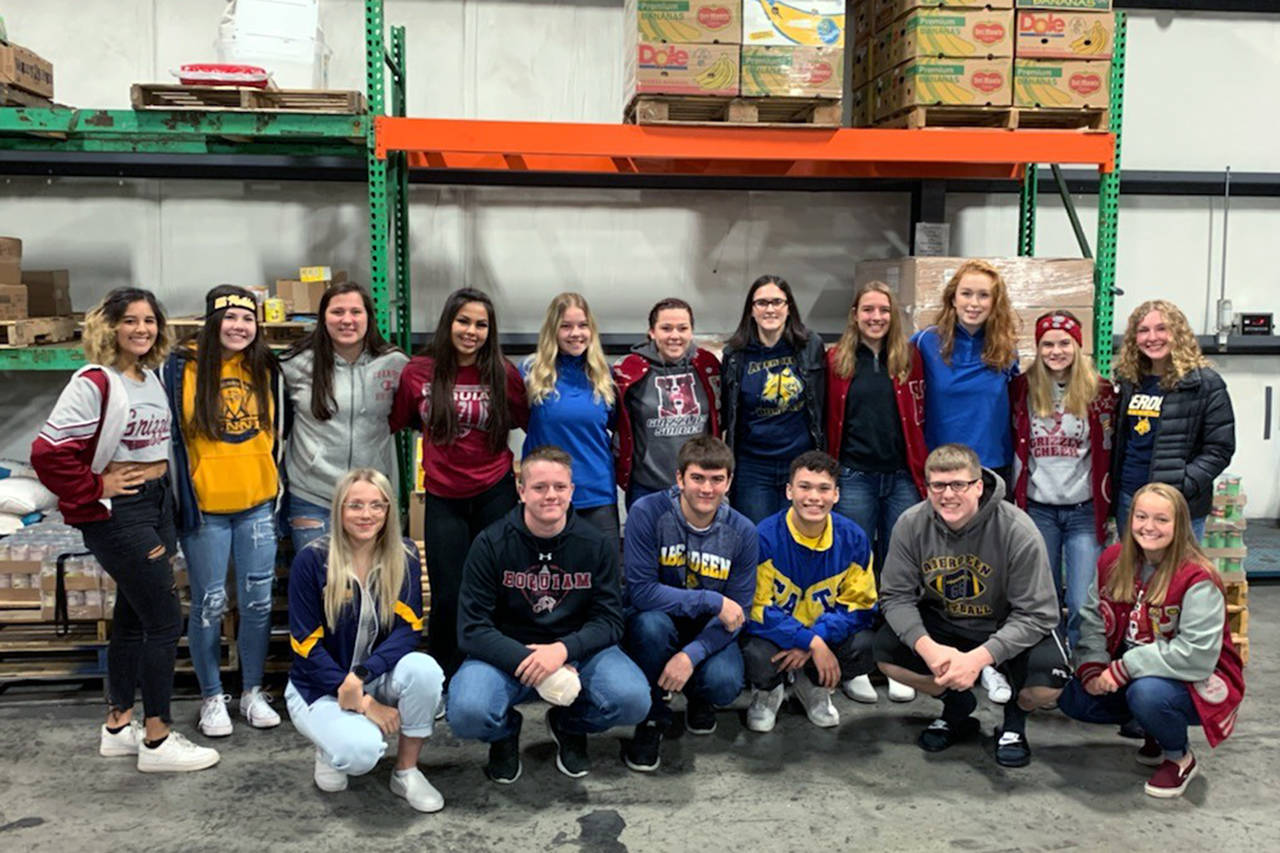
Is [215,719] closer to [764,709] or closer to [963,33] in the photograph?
[764,709]

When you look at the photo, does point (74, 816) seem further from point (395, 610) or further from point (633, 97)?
point (633, 97)

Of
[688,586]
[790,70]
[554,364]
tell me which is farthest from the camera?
[790,70]

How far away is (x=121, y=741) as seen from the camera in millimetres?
4535

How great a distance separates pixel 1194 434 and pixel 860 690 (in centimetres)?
191

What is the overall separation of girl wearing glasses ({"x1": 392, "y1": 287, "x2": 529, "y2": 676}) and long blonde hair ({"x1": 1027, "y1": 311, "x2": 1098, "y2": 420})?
2.39m

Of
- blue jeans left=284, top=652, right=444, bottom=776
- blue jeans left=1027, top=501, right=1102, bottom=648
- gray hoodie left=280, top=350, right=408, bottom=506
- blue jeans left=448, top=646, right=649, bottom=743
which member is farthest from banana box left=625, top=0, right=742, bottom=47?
blue jeans left=284, top=652, right=444, bottom=776

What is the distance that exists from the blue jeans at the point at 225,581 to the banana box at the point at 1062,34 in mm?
4738

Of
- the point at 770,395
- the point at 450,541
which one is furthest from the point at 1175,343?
the point at 450,541

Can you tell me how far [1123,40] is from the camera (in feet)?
21.2

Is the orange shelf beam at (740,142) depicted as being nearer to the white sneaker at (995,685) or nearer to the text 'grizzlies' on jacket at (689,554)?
the text 'grizzlies' on jacket at (689,554)

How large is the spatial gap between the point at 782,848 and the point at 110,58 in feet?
22.1

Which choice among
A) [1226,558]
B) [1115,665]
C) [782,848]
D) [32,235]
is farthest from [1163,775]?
[32,235]

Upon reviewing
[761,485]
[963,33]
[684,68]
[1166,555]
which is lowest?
[1166,555]

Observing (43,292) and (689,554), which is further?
(43,292)
